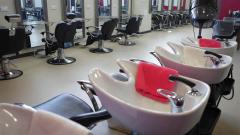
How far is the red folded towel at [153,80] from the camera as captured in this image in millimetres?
1287

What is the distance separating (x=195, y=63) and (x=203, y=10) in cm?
65

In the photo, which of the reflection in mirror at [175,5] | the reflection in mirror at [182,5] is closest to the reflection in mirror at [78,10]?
the reflection in mirror at [175,5]

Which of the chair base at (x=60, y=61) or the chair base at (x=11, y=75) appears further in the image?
the chair base at (x=60, y=61)

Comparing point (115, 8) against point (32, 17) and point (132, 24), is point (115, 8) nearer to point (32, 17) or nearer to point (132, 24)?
point (132, 24)

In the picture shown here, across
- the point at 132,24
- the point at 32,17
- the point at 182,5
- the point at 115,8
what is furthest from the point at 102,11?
the point at 182,5

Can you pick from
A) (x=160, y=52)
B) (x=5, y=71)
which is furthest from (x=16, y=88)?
(x=160, y=52)

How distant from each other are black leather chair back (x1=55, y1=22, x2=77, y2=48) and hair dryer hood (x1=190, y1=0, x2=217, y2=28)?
7.62 feet

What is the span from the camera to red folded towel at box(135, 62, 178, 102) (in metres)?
1.29

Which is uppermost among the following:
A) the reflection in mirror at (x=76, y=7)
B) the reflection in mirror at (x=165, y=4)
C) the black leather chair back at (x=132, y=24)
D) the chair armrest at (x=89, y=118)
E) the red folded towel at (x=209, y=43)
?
the reflection in mirror at (x=165, y=4)

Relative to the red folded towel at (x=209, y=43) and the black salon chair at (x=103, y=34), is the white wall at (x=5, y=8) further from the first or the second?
the red folded towel at (x=209, y=43)

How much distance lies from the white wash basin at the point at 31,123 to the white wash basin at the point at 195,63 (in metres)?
1.03

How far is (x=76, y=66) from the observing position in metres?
3.89

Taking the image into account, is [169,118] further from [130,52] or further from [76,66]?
[130,52]

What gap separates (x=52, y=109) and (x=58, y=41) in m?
2.60
